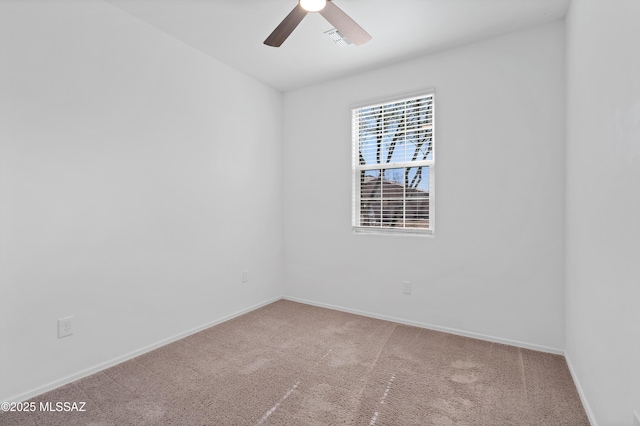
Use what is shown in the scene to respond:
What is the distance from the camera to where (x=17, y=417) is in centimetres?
171

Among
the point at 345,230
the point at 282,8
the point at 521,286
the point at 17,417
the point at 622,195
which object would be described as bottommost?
the point at 17,417

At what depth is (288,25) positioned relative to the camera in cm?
204

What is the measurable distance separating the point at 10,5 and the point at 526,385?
3.92m

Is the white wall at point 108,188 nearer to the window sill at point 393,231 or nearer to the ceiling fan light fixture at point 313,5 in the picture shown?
the window sill at point 393,231

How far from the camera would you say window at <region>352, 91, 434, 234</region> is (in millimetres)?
3053

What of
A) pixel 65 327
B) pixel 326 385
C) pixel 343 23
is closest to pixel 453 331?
pixel 326 385

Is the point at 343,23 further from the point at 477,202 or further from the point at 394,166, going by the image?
the point at 477,202

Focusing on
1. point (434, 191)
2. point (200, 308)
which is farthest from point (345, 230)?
point (200, 308)

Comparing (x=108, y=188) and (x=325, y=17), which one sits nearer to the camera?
(x=325, y=17)

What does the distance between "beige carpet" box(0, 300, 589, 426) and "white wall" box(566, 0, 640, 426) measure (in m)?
0.34

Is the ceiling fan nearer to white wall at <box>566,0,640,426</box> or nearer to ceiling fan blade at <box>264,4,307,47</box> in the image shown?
ceiling fan blade at <box>264,4,307,47</box>

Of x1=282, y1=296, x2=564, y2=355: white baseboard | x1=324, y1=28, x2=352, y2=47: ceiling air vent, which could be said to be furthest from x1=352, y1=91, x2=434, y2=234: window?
x1=282, y1=296, x2=564, y2=355: white baseboard

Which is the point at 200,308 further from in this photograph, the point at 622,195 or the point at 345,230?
the point at 622,195

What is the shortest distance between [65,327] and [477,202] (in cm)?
327
